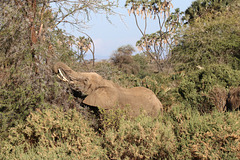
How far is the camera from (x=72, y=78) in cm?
490

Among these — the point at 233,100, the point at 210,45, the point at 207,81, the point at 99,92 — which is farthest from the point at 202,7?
the point at 99,92

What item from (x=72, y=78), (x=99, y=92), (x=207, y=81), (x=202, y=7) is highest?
(x=202, y=7)

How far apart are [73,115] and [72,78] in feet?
2.44

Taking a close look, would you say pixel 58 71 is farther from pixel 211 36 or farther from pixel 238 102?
pixel 211 36

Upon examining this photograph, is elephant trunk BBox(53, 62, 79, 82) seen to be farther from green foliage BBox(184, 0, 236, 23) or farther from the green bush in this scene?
green foliage BBox(184, 0, 236, 23)

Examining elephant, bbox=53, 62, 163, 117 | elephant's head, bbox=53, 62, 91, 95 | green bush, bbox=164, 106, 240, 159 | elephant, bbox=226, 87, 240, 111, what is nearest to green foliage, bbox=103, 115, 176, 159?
green bush, bbox=164, 106, 240, 159

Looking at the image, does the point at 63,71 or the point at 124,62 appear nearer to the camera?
the point at 63,71

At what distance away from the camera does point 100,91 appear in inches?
202

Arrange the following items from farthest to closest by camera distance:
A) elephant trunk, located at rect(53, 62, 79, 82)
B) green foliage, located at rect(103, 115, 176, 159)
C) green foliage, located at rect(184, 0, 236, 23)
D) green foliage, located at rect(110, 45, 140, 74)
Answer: green foliage, located at rect(110, 45, 140, 74) → green foliage, located at rect(184, 0, 236, 23) → elephant trunk, located at rect(53, 62, 79, 82) → green foliage, located at rect(103, 115, 176, 159)

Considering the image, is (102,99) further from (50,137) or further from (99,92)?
(50,137)

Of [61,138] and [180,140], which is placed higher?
[180,140]

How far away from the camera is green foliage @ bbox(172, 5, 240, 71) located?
52.0 feet

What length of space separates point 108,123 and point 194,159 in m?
1.78

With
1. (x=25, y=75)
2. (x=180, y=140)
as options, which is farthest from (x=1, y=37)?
(x=180, y=140)
